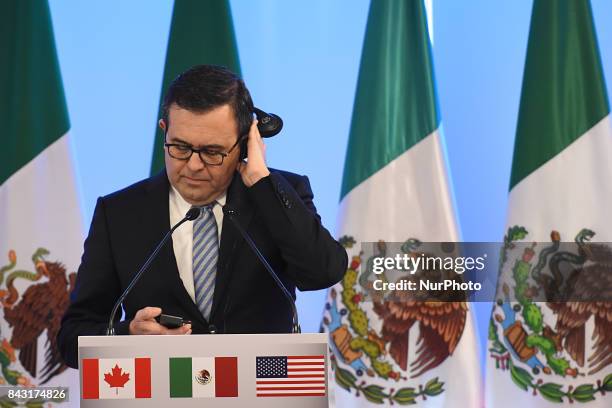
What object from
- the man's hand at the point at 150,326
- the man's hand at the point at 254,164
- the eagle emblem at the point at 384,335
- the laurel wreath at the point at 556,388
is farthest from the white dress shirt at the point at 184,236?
the laurel wreath at the point at 556,388

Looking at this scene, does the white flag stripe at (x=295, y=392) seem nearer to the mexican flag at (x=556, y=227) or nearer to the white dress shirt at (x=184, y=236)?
the white dress shirt at (x=184, y=236)

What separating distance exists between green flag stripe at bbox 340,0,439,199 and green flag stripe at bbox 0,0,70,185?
1.45m

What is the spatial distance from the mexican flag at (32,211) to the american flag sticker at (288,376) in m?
2.56

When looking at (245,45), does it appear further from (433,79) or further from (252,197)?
(252,197)

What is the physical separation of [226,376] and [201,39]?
2.64 m

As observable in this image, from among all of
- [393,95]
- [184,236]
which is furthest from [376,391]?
[184,236]

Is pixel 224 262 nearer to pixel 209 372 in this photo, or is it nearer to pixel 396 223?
pixel 209 372

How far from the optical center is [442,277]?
153 inches

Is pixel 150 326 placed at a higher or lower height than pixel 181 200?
lower

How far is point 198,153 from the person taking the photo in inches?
79.3

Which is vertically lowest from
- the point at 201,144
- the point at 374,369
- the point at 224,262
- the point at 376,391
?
the point at 376,391

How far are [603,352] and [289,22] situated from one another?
2.25m

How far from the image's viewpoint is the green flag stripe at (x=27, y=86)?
3945 mm

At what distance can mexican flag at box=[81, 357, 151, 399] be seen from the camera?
159cm
